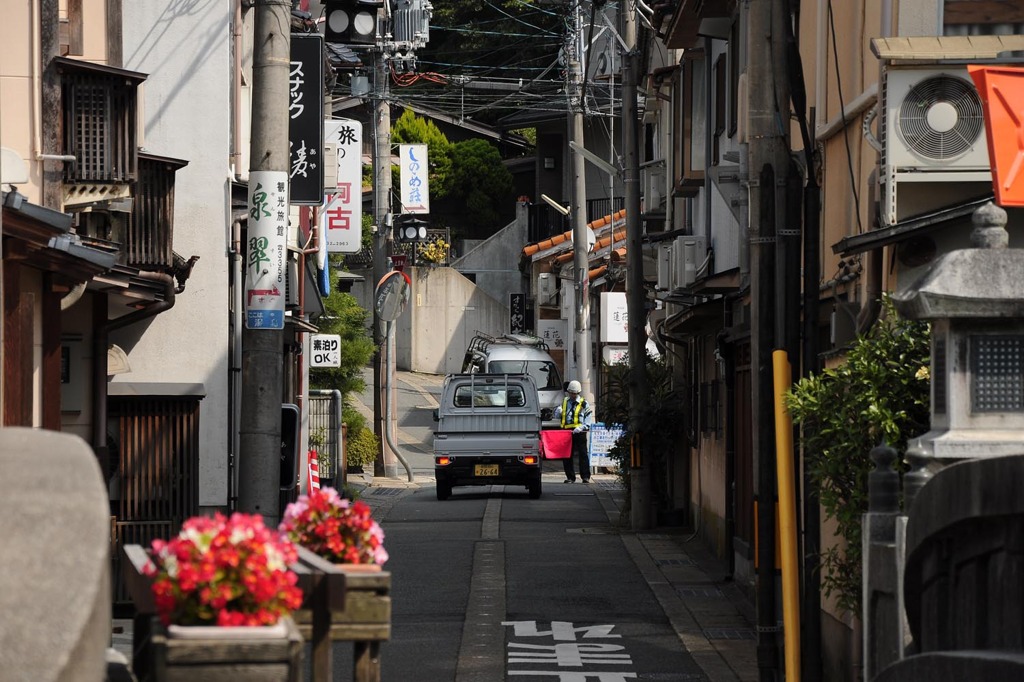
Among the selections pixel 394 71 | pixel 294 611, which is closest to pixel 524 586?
pixel 294 611

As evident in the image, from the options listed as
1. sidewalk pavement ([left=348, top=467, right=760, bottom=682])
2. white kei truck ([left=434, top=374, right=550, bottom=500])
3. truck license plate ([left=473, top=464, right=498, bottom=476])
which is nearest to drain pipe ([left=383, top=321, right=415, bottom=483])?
white kei truck ([left=434, top=374, right=550, bottom=500])

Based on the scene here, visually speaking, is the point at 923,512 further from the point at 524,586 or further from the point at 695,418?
the point at 695,418

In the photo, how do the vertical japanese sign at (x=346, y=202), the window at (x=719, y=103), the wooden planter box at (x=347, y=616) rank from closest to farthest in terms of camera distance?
the wooden planter box at (x=347, y=616) → the window at (x=719, y=103) → the vertical japanese sign at (x=346, y=202)

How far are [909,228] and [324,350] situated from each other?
63.5 feet

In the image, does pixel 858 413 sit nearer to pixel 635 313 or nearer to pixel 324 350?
pixel 635 313

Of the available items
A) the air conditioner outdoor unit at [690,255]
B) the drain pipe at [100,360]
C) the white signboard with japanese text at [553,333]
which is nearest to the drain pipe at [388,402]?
the air conditioner outdoor unit at [690,255]

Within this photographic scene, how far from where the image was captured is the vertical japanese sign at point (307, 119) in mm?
15320

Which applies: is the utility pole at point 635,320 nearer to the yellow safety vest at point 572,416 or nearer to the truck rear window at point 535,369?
the yellow safety vest at point 572,416

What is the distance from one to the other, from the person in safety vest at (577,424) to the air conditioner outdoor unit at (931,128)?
22.8 meters

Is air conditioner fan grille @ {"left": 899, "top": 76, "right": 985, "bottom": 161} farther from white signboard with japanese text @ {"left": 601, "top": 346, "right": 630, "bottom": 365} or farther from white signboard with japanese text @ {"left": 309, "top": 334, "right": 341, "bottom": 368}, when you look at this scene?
white signboard with japanese text @ {"left": 601, "top": 346, "right": 630, "bottom": 365}

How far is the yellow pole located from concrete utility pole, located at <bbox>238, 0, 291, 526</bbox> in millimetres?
3428

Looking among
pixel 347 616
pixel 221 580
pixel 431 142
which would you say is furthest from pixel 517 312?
pixel 221 580

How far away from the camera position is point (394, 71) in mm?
36781

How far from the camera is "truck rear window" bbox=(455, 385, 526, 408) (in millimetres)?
30641
